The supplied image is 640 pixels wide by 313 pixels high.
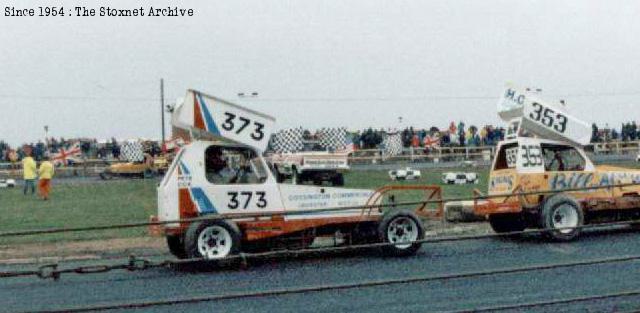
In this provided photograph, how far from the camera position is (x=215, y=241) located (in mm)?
11250

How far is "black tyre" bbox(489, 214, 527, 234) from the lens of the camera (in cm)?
1442

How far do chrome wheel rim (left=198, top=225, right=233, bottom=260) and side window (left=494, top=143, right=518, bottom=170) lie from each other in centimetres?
537

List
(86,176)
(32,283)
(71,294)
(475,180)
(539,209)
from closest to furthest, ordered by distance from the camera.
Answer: (71,294) → (32,283) → (539,209) → (475,180) → (86,176)

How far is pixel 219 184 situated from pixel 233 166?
0.38m

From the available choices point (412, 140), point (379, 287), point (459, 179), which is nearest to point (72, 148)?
point (412, 140)

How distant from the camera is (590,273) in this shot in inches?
380

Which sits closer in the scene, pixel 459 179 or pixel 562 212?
pixel 562 212

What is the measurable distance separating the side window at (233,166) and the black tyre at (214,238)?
2.34ft

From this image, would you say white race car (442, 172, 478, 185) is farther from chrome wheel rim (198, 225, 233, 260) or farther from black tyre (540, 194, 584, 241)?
chrome wheel rim (198, 225, 233, 260)

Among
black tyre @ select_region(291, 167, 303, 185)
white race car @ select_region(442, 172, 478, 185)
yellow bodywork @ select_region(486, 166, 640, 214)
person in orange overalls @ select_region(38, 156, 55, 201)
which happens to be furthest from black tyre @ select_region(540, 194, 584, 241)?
person in orange overalls @ select_region(38, 156, 55, 201)

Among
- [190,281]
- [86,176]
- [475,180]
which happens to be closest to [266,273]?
[190,281]

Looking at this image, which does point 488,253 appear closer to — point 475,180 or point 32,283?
point 32,283

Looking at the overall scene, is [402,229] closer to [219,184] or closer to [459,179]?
[219,184]

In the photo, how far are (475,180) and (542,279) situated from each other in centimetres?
1560
